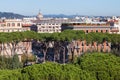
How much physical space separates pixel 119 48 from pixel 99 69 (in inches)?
1241

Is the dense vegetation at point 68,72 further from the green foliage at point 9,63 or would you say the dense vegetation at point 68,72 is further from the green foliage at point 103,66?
the green foliage at point 9,63

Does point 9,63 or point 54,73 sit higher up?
point 54,73

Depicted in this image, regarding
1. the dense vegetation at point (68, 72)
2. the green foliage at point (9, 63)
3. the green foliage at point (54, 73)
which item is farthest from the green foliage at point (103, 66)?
the green foliage at point (9, 63)

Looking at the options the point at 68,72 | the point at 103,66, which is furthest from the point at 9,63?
→ the point at 68,72

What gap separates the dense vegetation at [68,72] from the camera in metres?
29.5

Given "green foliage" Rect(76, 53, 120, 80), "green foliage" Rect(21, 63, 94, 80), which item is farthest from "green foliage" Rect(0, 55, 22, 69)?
"green foliage" Rect(21, 63, 94, 80)

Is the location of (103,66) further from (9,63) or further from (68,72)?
(9,63)

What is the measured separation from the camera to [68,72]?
1182 inches

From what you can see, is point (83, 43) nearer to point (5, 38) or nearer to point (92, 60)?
point (5, 38)

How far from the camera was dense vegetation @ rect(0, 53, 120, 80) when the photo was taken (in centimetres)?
2948

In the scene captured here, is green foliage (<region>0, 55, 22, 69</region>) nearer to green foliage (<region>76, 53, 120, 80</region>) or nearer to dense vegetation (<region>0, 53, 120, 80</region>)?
green foliage (<region>76, 53, 120, 80</region>)

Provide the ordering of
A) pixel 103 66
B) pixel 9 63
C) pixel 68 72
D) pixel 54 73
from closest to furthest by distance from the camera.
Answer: pixel 54 73, pixel 68 72, pixel 103 66, pixel 9 63

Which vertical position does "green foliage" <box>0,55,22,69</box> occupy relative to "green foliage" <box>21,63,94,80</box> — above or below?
below

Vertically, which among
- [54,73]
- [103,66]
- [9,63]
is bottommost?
[9,63]
